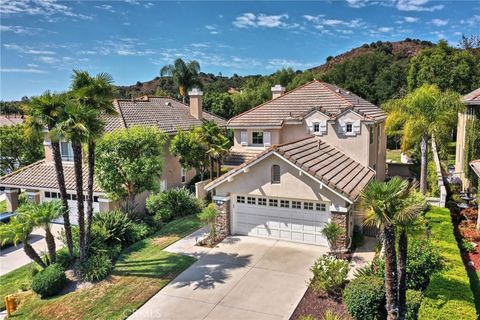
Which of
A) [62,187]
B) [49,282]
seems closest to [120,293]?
[49,282]

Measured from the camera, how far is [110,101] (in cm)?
1576

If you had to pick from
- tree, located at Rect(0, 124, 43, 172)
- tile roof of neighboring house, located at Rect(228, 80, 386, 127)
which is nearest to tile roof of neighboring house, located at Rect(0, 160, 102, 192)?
A: tree, located at Rect(0, 124, 43, 172)

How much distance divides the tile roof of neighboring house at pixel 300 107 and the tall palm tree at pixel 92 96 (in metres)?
10.6

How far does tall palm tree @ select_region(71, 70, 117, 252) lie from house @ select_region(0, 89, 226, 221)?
13.8 ft

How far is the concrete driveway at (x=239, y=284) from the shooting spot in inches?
463

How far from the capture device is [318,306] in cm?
1177

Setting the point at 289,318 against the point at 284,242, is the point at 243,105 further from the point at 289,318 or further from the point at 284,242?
the point at 289,318

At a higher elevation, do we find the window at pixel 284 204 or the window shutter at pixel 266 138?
the window shutter at pixel 266 138

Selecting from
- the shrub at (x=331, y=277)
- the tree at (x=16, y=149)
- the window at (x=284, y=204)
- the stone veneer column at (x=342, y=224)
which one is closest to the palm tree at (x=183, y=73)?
the tree at (x=16, y=149)

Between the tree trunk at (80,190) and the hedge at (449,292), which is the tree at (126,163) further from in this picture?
the hedge at (449,292)

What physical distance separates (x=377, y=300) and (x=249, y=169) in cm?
832

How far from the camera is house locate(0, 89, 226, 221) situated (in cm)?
2242

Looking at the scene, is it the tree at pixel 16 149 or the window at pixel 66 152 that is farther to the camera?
the tree at pixel 16 149

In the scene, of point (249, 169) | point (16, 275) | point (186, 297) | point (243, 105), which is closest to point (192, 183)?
point (249, 169)
